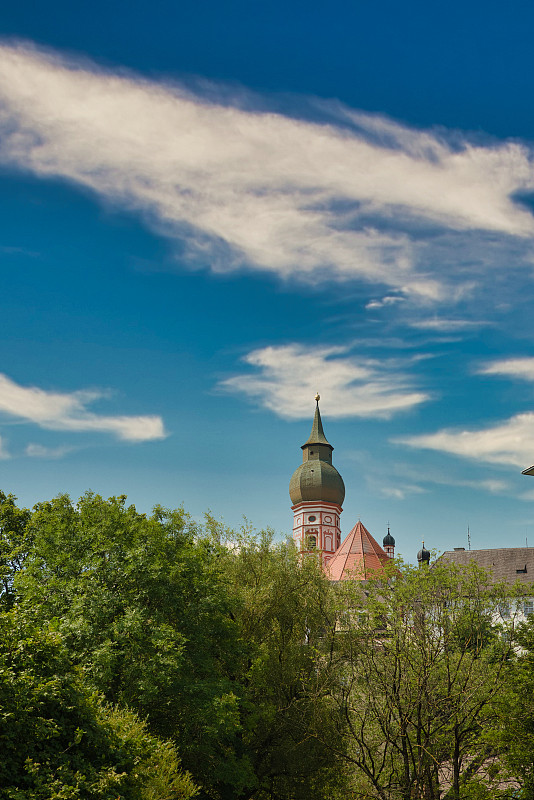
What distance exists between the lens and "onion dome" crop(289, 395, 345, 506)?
3730 inches

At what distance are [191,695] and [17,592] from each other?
6.67 meters

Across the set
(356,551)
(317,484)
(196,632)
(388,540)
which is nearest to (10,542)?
(196,632)

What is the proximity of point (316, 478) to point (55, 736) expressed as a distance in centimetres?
8167

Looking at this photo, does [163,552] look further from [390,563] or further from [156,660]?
[390,563]

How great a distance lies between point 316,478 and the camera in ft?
311

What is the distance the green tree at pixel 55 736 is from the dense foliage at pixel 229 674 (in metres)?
0.04

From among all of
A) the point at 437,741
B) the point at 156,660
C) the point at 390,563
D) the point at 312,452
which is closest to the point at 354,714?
the point at 437,741

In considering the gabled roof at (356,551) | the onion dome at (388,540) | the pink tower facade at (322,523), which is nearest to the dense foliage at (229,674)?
the gabled roof at (356,551)

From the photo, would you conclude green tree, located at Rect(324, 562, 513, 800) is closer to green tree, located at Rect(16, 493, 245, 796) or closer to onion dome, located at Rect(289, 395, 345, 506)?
green tree, located at Rect(16, 493, 245, 796)

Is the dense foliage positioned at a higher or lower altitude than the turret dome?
lower

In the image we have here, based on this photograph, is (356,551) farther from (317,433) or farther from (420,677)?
(420,677)

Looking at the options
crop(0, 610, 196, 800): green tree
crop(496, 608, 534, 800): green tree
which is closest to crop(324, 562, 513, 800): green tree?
crop(496, 608, 534, 800): green tree

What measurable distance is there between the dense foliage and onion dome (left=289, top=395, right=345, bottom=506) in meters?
61.9

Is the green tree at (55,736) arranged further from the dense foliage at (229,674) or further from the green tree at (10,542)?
the green tree at (10,542)
